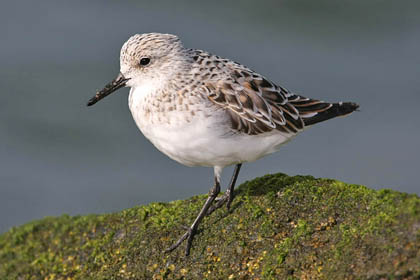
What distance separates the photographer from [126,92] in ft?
43.7

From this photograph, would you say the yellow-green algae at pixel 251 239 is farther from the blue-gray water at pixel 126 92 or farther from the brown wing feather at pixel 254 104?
the blue-gray water at pixel 126 92

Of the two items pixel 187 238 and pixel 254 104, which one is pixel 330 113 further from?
pixel 187 238

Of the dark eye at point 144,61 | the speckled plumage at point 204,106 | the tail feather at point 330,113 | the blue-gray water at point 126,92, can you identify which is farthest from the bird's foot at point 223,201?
the blue-gray water at point 126,92

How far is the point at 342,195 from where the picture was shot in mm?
5656

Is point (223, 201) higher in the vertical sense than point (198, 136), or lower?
lower

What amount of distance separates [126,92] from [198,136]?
7762 millimetres

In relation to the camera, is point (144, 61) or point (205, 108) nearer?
point (205, 108)

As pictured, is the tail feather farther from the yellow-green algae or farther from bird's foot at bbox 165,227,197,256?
bird's foot at bbox 165,227,197,256

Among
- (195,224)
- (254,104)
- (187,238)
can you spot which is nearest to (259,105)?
(254,104)

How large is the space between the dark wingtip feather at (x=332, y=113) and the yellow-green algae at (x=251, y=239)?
0.70m

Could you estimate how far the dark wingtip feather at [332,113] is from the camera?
6.55 metres

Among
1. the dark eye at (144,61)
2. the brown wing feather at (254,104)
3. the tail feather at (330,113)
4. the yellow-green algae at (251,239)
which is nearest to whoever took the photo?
the yellow-green algae at (251,239)

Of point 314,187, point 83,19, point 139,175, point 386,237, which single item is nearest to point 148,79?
point 314,187

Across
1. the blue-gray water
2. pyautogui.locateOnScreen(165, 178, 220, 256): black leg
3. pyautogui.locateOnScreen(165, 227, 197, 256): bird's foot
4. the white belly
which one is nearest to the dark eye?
the white belly
